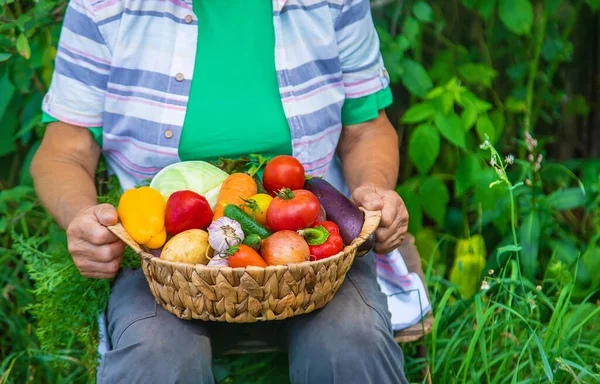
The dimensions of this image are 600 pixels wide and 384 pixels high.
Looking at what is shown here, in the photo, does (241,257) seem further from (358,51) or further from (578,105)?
(578,105)

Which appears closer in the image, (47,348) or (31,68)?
(47,348)

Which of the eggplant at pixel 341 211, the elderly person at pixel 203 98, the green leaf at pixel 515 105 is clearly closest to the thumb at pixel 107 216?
the elderly person at pixel 203 98

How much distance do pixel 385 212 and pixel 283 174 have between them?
0.85 feet

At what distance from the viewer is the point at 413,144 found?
100 inches

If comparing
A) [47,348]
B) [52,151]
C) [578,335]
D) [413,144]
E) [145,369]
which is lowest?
[578,335]

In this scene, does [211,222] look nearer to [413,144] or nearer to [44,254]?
[44,254]

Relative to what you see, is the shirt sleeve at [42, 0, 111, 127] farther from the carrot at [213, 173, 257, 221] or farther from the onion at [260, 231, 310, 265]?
the onion at [260, 231, 310, 265]

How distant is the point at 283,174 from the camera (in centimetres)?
168

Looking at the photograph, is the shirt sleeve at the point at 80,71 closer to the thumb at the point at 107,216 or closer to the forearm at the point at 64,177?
the forearm at the point at 64,177

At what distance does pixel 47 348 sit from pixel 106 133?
0.61 m

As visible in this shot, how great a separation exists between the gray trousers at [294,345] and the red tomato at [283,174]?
272 mm

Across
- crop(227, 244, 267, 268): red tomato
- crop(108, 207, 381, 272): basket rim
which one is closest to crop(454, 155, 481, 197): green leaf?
crop(108, 207, 381, 272): basket rim

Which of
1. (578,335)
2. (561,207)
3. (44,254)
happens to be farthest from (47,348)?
(561,207)

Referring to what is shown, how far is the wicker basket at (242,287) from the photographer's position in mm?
1403
